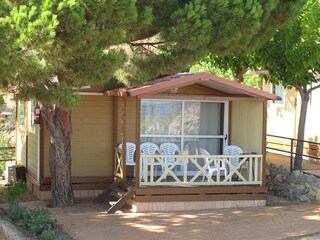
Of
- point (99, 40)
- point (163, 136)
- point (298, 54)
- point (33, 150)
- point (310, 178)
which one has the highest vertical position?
point (298, 54)

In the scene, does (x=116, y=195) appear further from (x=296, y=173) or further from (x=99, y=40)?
(x=99, y=40)

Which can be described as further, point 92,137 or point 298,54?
point 92,137

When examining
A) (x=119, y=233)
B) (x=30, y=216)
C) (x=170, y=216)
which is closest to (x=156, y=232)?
(x=119, y=233)

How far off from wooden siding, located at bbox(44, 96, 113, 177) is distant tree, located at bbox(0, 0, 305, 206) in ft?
5.05

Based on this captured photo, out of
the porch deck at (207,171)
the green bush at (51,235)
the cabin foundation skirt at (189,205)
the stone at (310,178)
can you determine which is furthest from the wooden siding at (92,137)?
the green bush at (51,235)

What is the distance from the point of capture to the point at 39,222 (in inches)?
364

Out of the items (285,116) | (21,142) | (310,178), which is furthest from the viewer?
(285,116)

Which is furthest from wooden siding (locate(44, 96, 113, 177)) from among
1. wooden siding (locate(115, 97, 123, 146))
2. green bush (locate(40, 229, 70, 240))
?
green bush (locate(40, 229, 70, 240))

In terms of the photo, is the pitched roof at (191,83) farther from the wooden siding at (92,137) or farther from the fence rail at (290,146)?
the fence rail at (290,146)

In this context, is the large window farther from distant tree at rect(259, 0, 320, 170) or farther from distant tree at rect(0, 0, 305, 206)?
distant tree at rect(0, 0, 305, 206)

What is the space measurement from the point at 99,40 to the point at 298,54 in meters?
5.20

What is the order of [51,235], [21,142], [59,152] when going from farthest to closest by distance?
[21,142] → [59,152] → [51,235]

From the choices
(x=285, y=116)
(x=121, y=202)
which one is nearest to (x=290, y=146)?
(x=285, y=116)

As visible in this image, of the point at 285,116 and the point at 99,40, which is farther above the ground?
the point at 99,40
